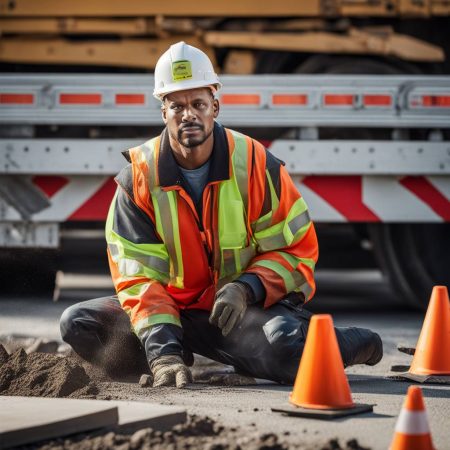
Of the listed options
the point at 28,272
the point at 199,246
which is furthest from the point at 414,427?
the point at 28,272

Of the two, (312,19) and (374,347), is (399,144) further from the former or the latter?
(374,347)

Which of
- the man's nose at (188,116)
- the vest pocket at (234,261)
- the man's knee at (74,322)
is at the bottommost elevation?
the man's knee at (74,322)

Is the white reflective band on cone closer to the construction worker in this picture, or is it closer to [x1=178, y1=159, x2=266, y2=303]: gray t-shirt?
the construction worker

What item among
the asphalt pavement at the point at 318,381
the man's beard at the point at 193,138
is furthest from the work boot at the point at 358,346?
the man's beard at the point at 193,138

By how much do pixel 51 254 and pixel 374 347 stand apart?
3.32 metres

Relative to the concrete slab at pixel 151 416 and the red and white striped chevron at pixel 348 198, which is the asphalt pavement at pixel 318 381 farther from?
the red and white striped chevron at pixel 348 198

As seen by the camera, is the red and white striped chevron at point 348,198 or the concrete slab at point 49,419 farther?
the red and white striped chevron at point 348,198

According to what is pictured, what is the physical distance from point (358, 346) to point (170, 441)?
1.76m

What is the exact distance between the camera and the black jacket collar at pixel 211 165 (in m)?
5.72

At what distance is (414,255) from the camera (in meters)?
8.37

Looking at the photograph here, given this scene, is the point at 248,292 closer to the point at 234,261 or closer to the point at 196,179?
the point at 234,261

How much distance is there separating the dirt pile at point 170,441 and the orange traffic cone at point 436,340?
1.70 metres

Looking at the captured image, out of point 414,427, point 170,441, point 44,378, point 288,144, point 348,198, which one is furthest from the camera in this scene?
point 348,198

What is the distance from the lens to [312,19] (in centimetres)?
857
